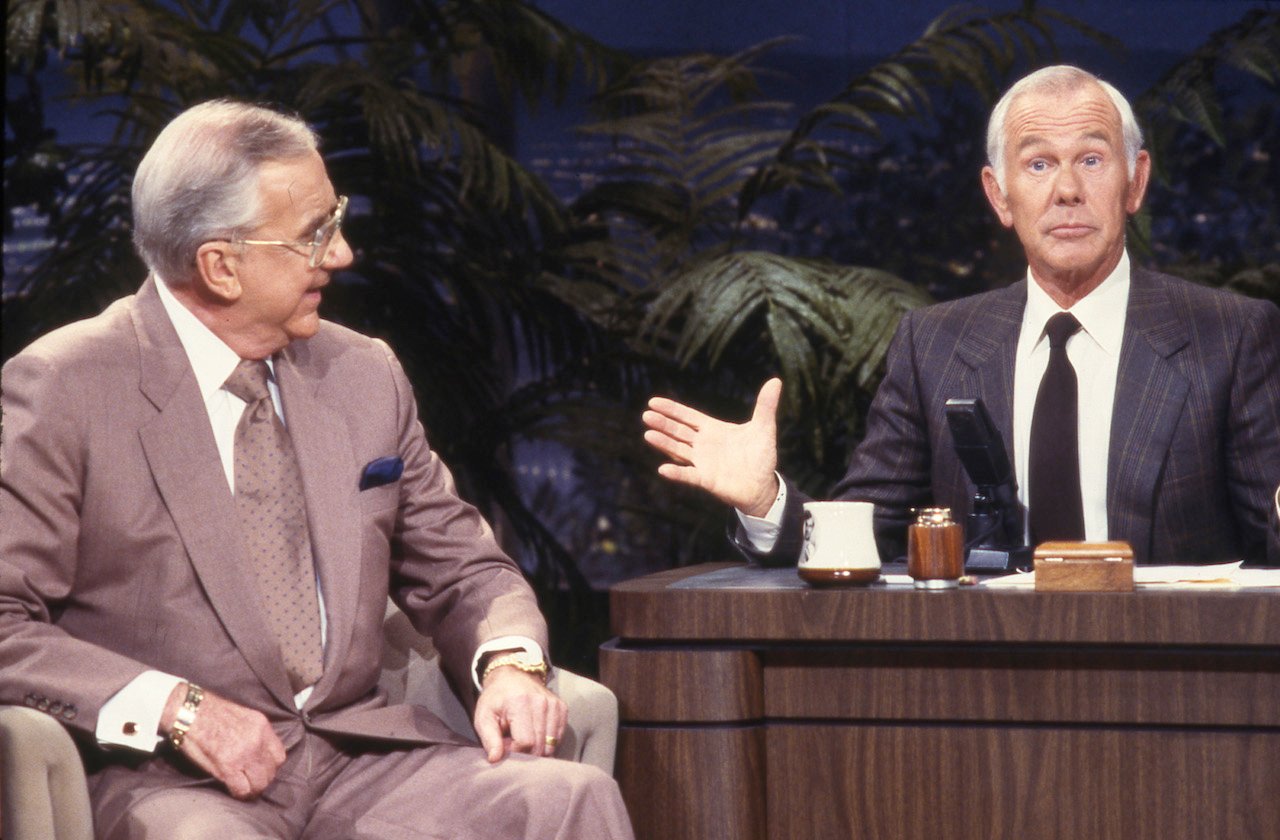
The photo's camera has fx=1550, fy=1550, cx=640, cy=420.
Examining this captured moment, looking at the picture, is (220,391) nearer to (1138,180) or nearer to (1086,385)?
(1086,385)

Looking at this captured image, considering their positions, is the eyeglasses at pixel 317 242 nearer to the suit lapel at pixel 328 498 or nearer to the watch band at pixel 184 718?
the suit lapel at pixel 328 498

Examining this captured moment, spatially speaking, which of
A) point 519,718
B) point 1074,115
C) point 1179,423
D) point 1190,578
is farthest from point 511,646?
point 1074,115

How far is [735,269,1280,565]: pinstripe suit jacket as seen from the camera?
8.52 feet

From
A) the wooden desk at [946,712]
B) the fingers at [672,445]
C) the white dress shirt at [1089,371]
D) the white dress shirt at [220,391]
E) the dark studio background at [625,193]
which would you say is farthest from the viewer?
the dark studio background at [625,193]

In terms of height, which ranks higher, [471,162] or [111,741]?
[471,162]

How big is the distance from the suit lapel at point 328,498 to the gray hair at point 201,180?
219 millimetres

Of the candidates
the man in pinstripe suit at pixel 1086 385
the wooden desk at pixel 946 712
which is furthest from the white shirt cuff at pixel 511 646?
the man in pinstripe suit at pixel 1086 385

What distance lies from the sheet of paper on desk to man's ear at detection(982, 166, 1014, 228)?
87 cm

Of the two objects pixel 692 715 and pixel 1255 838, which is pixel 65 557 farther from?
pixel 1255 838

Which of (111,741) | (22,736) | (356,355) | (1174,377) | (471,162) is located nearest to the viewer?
(22,736)

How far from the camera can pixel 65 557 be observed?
6.68ft

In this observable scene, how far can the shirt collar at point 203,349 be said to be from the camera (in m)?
2.24

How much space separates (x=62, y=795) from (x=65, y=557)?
342 millimetres

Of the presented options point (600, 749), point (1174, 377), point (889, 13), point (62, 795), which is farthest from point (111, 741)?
point (889, 13)
